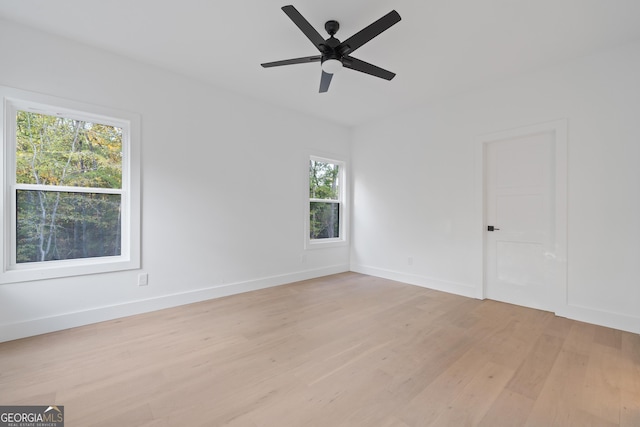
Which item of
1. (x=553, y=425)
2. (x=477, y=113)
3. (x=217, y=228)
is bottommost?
(x=553, y=425)

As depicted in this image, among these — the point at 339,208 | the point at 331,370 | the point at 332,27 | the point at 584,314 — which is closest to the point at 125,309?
the point at 331,370

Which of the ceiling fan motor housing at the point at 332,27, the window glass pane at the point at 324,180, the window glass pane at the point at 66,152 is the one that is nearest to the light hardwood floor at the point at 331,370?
the window glass pane at the point at 66,152

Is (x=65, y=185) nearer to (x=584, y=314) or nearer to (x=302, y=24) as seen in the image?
(x=302, y=24)

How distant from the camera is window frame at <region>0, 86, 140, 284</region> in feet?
7.91

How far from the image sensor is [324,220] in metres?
5.09

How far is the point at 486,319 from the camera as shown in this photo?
2938 mm

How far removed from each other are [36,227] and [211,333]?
199 centimetres

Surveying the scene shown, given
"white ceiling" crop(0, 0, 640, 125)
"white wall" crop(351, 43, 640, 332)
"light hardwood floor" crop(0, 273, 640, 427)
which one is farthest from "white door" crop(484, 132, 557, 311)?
"white ceiling" crop(0, 0, 640, 125)

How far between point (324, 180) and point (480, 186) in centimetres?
256

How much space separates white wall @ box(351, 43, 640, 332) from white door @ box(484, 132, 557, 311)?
179mm

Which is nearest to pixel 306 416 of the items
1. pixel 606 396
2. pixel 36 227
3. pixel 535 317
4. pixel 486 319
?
pixel 606 396

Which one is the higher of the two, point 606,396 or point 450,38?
point 450,38

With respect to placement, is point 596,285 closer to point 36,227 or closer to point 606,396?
point 606,396

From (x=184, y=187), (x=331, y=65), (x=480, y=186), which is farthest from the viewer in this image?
(x=480, y=186)
